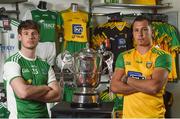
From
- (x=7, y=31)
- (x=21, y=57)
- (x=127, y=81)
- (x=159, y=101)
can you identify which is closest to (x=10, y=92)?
(x=21, y=57)

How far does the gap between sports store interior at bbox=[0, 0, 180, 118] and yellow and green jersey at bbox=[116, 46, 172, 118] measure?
1.22 meters

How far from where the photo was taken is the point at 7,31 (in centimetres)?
374

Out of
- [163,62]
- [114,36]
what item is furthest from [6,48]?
[163,62]

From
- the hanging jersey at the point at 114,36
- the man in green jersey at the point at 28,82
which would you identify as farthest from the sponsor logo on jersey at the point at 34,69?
the hanging jersey at the point at 114,36

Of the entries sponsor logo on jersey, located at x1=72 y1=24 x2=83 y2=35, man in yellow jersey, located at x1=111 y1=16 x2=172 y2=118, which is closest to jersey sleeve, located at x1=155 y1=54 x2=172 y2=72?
man in yellow jersey, located at x1=111 y1=16 x2=172 y2=118

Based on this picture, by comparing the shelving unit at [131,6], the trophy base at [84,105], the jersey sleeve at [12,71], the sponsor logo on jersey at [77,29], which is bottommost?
the trophy base at [84,105]

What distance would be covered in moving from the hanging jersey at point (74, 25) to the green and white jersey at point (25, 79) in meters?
1.84

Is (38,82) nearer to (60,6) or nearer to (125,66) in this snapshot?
(125,66)

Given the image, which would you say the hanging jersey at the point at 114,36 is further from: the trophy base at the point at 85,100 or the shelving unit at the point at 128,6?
the trophy base at the point at 85,100

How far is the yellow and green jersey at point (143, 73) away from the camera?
2.29m

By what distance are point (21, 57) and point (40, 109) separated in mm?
364

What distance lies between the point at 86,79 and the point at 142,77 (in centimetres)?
48

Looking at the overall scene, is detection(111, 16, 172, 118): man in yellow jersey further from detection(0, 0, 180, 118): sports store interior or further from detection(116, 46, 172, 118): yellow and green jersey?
detection(0, 0, 180, 118): sports store interior

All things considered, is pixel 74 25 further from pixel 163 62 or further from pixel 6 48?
pixel 163 62
